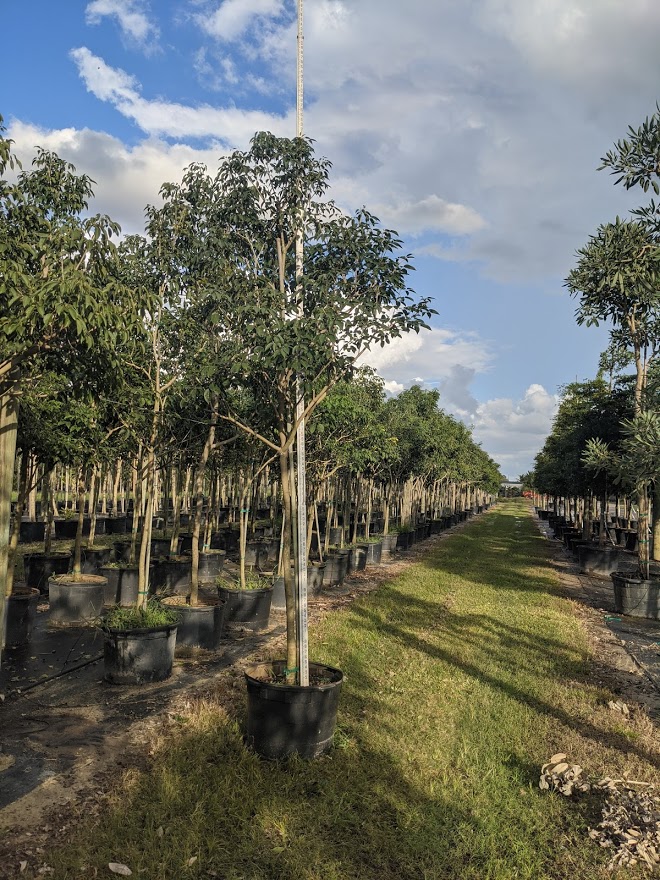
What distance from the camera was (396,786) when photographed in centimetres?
473

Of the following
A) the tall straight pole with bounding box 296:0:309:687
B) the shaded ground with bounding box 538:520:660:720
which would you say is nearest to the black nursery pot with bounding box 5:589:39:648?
the tall straight pole with bounding box 296:0:309:687

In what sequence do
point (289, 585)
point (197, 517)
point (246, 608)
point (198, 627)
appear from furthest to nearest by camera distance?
point (246, 608), point (197, 517), point (198, 627), point (289, 585)

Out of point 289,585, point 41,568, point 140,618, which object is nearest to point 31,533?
point 41,568

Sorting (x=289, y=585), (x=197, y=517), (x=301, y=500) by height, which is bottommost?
(x=289, y=585)

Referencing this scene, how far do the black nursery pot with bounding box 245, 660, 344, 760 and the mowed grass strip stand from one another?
0.12 metres

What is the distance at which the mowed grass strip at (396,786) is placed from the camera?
3766mm

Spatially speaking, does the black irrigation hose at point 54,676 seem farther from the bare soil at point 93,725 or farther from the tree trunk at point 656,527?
the tree trunk at point 656,527

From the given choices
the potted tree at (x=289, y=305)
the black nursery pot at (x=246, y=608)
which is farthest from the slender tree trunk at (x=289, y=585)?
the black nursery pot at (x=246, y=608)

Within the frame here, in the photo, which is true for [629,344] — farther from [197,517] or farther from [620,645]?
[197,517]

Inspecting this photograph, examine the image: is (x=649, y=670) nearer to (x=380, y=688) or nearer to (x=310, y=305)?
(x=380, y=688)

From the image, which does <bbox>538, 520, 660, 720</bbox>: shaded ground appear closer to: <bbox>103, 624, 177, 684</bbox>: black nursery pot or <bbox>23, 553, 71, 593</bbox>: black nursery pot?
<bbox>103, 624, 177, 684</bbox>: black nursery pot

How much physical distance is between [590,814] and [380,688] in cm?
280

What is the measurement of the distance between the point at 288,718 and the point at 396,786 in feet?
3.15

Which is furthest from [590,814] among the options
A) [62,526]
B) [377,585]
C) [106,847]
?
[62,526]
